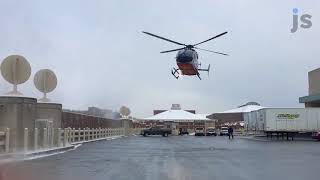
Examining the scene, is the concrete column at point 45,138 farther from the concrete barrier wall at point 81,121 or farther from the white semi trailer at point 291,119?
the white semi trailer at point 291,119

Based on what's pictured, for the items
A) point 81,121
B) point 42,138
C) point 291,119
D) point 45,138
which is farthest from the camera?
point 291,119

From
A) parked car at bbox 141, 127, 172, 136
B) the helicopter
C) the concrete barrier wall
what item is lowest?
parked car at bbox 141, 127, 172, 136

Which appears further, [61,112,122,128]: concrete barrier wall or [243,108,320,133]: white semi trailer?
[243,108,320,133]: white semi trailer

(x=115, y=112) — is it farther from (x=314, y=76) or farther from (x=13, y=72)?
(x=13, y=72)

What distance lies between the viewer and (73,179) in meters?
14.0

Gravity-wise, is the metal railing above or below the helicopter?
below

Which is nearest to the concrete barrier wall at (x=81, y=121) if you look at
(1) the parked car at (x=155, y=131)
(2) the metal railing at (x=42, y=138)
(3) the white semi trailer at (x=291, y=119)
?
(2) the metal railing at (x=42, y=138)

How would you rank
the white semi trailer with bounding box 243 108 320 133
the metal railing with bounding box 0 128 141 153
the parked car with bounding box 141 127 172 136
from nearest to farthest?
1. the metal railing with bounding box 0 128 141 153
2. the white semi trailer with bounding box 243 108 320 133
3. the parked car with bounding box 141 127 172 136

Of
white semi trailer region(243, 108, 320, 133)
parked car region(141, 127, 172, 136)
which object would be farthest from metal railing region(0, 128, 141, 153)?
parked car region(141, 127, 172, 136)

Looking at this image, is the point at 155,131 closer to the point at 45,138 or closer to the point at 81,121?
the point at 81,121

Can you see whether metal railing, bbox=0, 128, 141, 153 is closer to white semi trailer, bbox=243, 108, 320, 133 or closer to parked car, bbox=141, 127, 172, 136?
white semi trailer, bbox=243, 108, 320, 133

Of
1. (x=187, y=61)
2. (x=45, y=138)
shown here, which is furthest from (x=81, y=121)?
(x=45, y=138)

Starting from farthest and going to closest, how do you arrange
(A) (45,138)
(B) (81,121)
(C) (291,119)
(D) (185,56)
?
(C) (291,119)
(D) (185,56)
(B) (81,121)
(A) (45,138)

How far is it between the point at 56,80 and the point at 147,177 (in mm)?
18534
